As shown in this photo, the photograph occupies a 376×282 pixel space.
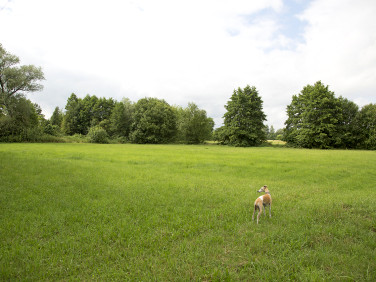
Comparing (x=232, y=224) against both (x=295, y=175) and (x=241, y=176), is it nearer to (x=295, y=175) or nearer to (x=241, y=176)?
(x=241, y=176)

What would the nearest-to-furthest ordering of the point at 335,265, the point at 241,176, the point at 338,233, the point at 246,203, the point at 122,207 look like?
the point at 335,265, the point at 338,233, the point at 122,207, the point at 246,203, the point at 241,176

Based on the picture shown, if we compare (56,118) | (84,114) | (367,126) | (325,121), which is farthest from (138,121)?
(367,126)

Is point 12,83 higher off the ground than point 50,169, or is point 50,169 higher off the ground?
point 12,83

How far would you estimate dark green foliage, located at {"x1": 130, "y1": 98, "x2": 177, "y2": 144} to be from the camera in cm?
6122

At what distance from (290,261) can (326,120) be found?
60306 mm

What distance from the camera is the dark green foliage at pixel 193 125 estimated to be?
2612 inches

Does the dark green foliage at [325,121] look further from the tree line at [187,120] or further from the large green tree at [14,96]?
the large green tree at [14,96]

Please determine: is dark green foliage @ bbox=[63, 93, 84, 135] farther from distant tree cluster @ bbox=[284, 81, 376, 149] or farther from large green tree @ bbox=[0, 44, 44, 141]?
distant tree cluster @ bbox=[284, 81, 376, 149]

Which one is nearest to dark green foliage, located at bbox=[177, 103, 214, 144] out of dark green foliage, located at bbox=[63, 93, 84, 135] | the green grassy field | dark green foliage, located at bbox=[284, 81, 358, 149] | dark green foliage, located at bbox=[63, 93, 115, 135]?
dark green foliage, located at bbox=[284, 81, 358, 149]

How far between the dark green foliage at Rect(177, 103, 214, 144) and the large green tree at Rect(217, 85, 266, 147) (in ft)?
22.4

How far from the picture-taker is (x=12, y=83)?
43.2 metres

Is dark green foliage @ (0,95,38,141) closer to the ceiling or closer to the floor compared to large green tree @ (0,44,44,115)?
closer to the floor

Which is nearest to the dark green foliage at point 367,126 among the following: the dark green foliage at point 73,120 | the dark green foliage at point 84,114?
the dark green foliage at point 84,114

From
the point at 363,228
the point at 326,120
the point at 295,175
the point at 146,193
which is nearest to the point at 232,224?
the point at 363,228
